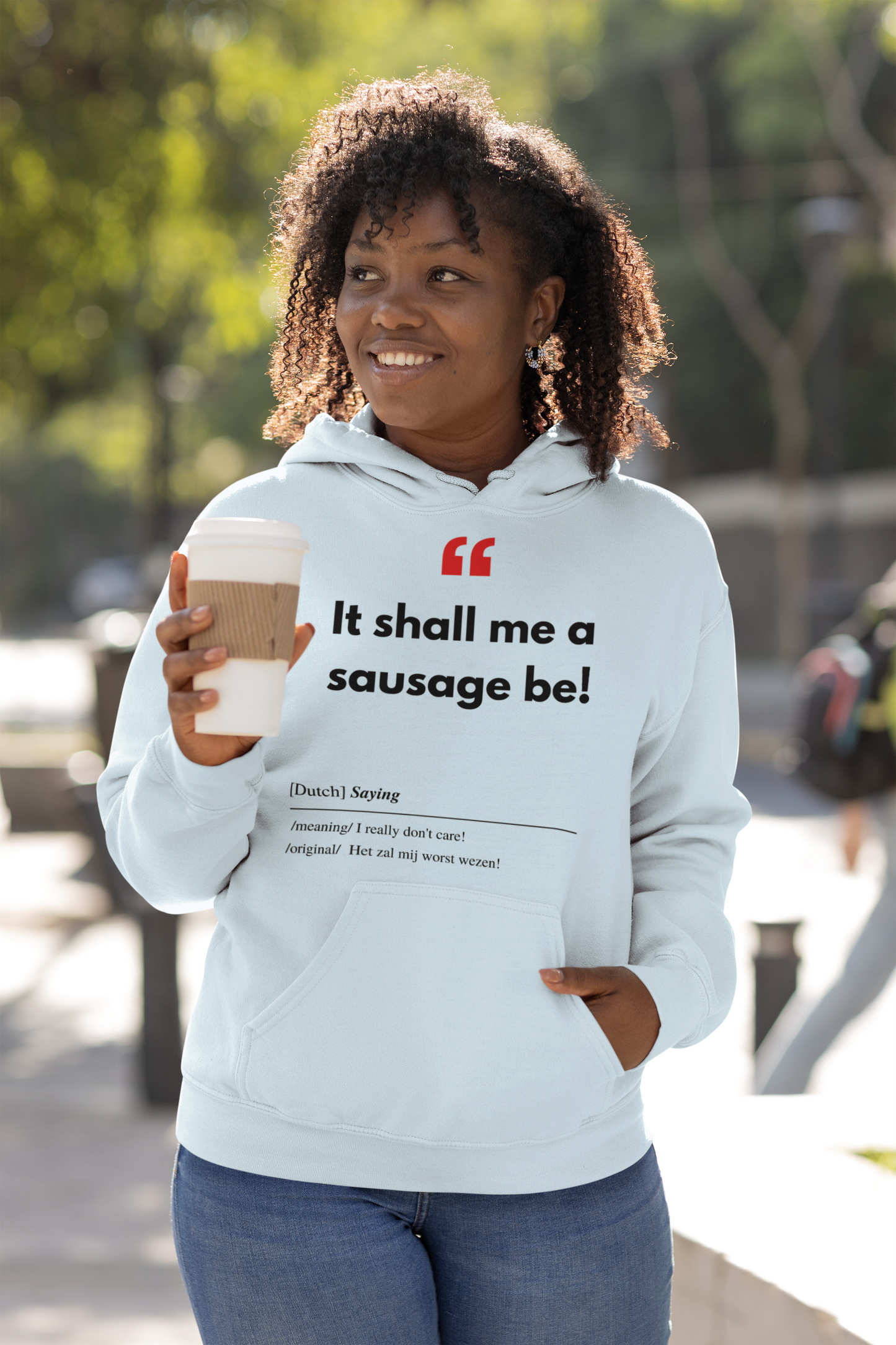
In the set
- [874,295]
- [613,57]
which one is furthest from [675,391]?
[613,57]

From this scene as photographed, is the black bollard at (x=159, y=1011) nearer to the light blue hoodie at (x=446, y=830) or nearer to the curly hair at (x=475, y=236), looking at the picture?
the curly hair at (x=475, y=236)

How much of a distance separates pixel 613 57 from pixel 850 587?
986 cm

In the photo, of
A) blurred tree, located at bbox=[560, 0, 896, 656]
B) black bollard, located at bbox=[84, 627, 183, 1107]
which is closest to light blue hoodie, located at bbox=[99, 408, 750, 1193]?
black bollard, located at bbox=[84, 627, 183, 1107]

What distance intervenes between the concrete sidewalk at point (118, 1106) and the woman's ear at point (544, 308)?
1601mm

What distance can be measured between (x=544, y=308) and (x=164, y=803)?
81cm

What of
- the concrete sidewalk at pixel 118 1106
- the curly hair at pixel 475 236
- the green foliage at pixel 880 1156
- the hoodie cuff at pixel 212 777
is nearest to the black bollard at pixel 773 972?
the concrete sidewalk at pixel 118 1106

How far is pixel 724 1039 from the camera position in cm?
609

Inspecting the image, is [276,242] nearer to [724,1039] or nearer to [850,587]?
[724,1039]

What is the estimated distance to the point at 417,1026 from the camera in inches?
65.9

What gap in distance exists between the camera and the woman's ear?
198 centimetres

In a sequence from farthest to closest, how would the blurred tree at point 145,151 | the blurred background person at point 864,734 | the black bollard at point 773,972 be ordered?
the blurred tree at point 145,151
the black bollard at point 773,972
the blurred background person at point 864,734

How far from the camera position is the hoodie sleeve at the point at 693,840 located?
72.6 inches

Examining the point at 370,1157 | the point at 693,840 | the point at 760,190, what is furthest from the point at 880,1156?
the point at 760,190

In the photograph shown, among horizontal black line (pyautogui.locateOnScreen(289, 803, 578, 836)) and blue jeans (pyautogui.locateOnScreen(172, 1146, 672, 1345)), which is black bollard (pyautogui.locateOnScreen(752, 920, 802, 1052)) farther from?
horizontal black line (pyautogui.locateOnScreen(289, 803, 578, 836))
